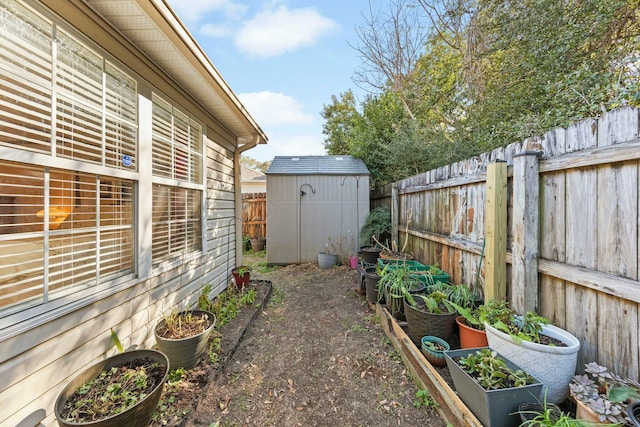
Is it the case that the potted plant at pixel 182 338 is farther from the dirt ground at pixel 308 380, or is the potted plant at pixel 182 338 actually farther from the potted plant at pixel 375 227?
the potted plant at pixel 375 227

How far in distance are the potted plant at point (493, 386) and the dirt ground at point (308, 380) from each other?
0.42 m

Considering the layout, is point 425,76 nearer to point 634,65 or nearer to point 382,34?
point 382,34

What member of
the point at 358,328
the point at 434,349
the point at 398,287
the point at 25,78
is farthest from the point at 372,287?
the point at 25,78

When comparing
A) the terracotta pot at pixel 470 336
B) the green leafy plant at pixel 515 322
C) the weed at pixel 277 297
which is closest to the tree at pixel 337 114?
the weed at pixel 277 297

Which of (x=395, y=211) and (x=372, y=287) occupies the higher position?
(x=395, y=211)

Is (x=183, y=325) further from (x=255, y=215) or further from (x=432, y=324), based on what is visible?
(x=255, y=215)

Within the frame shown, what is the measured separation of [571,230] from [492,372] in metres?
1.05

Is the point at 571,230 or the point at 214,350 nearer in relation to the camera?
the point at 571,230

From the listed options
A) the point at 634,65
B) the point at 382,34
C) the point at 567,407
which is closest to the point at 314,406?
the point at 567,407

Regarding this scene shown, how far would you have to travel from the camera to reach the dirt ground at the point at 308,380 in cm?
189

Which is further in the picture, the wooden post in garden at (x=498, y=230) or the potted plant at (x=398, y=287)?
the potted plant at (x=398, y=287)

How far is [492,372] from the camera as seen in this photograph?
156cm

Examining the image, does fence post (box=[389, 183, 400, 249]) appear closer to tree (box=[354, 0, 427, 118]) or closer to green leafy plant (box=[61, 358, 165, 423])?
tree (box=[354, 0, 427, 118])

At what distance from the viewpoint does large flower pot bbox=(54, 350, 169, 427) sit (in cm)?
137
